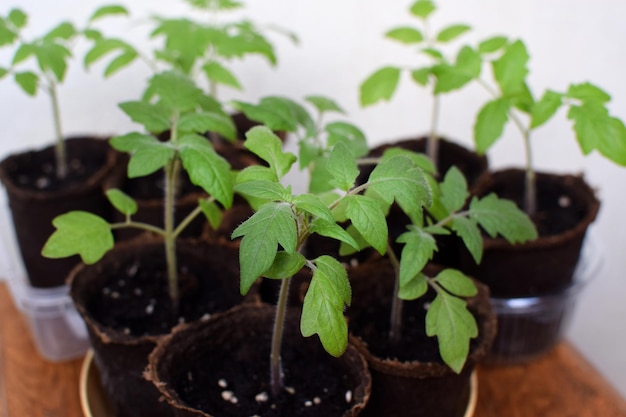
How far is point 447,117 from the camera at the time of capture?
1.46 m

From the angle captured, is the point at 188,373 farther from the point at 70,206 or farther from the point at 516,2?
the point at 516,2

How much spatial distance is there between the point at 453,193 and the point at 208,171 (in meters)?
0.30

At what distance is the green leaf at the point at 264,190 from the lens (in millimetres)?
640

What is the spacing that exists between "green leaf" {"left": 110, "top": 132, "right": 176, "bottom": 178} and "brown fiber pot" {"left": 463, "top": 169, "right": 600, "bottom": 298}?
19.1 inches

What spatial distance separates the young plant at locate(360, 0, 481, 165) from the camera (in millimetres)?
943

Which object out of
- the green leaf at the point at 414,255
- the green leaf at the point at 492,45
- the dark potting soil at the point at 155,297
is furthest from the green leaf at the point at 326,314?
the green leaf at the point at 492,45

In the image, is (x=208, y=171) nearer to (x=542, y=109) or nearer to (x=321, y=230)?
(x=321, y=230)

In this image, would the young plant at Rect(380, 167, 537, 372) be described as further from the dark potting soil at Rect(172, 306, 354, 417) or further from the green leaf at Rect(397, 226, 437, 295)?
the dark potting soil at Rect(172, 306, 354, 417)

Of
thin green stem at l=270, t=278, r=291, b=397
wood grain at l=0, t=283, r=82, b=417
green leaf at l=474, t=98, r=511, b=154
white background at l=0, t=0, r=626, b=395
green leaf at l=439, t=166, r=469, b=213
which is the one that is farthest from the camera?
white background at l=0, t=0, r=626, b=395

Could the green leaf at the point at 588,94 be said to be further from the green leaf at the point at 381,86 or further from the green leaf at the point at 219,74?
the green leaf at the point at 219,74

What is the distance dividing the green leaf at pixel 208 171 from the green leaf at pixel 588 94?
476mm

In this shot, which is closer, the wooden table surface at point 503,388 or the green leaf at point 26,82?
the green leaf at point 26,82

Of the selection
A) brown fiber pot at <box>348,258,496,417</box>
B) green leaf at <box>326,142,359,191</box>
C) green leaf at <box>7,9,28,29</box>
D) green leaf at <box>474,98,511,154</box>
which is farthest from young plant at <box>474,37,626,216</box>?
green leaf at <box>7,9,28,29</box>

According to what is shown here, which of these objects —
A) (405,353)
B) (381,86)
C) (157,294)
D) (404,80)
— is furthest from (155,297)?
(404,80)
